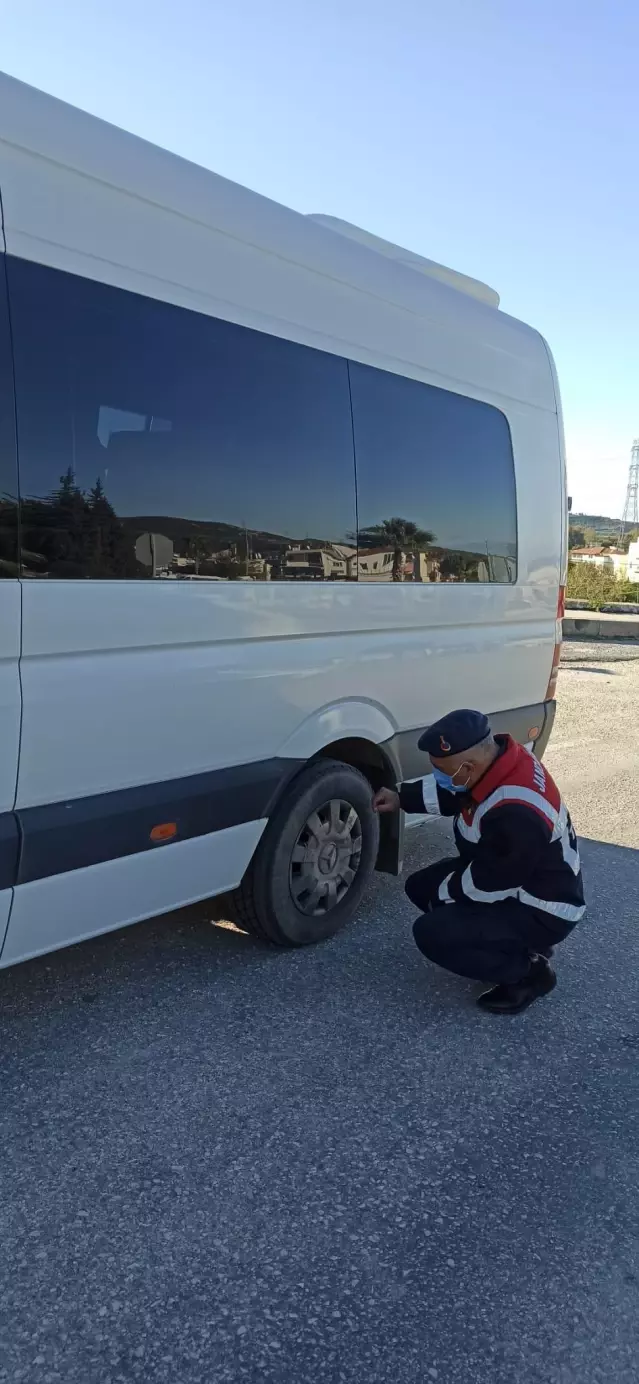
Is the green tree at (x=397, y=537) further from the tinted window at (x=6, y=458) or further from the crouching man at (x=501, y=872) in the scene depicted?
the tinted window at (x=6, y=458)

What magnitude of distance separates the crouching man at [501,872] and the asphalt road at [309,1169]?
183 millimetres

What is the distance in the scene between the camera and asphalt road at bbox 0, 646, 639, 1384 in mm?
2172

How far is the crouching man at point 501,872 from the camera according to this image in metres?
3.56

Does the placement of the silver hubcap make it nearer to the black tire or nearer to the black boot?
the black tire

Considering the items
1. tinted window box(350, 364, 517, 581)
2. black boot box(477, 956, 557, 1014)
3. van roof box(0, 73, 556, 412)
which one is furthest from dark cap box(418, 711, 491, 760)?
van roof box(0, 73, 556, 412)

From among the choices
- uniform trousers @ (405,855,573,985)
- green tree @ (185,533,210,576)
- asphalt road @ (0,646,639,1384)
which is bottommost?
asphalt road @ (0,646,639,1384)

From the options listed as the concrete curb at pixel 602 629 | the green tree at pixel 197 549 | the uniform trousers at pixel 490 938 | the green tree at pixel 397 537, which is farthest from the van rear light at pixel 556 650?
the concrete curb at pixel 602 629

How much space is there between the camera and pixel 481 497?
4.70 metres

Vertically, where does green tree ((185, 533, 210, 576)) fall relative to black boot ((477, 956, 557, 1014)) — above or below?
above

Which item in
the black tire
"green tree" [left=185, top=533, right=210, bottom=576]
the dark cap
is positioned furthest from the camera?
the black tire

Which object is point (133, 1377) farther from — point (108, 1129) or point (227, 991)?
point (227, 991)

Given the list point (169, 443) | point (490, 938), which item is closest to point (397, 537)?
point (169, 443)

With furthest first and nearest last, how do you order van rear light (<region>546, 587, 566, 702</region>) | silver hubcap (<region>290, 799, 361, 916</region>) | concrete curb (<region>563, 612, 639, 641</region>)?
concrete curb (<region>563, 612, 639, 641</region>), van rear light (<region>546, 587, 566, 702</region>), silver hubcap (<region>290, 799, 361, 916</region>)

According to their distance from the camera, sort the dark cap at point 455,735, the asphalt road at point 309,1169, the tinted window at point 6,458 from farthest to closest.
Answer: the dark cap at point 455,735 < the tinted window at point 6,458 < the asphalt road at point 309,1169
